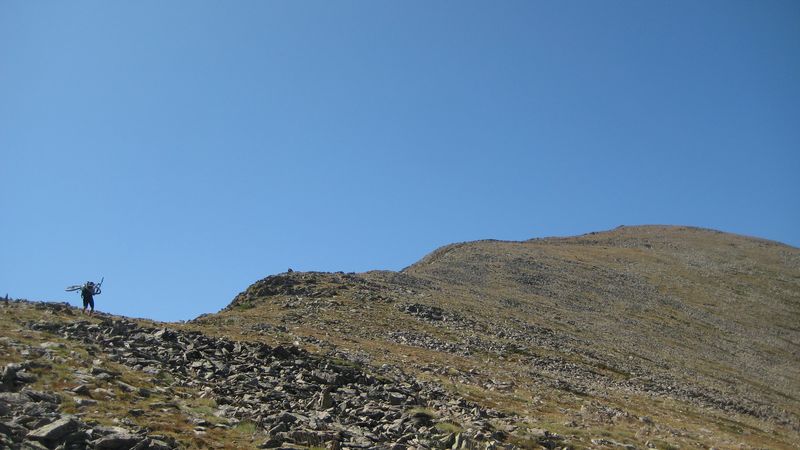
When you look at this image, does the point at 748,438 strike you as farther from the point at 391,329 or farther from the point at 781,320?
the point at 781,320

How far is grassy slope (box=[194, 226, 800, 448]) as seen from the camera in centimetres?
2639

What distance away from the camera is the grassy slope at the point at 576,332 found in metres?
26.4

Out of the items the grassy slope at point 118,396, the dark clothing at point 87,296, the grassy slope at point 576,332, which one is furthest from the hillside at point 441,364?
the dark clothing at point 87,296

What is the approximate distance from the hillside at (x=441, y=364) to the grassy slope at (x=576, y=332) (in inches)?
8.1

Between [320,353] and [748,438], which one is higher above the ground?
[320,353]

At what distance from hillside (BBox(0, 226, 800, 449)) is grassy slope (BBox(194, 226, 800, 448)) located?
0.68ft

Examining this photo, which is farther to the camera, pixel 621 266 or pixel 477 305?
pixel 621 266

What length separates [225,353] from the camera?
850 inches

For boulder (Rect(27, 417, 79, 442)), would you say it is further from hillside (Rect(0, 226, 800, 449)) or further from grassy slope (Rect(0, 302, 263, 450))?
grassy slope (Rect(0, 302, 263, 450))

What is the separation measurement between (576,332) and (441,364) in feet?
80.3

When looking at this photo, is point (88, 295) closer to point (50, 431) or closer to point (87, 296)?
point (87, 296)

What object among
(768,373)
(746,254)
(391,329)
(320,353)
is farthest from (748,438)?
(746,254)

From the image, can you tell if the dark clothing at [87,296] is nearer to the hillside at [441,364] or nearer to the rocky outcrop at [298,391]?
the hillside at [441,364]

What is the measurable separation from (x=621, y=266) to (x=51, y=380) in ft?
289
